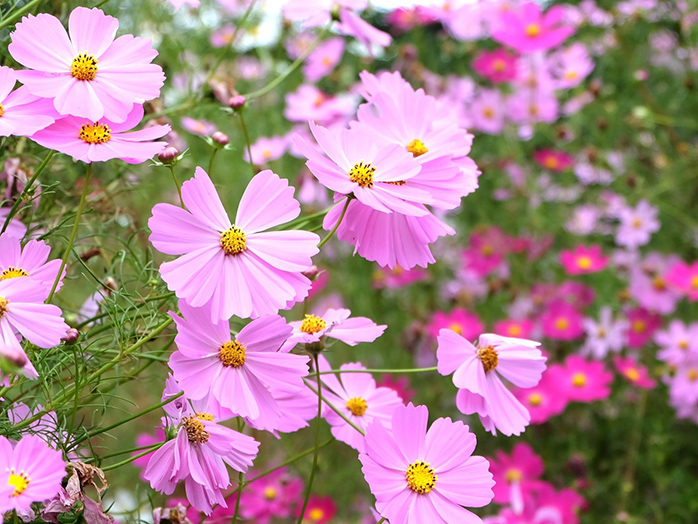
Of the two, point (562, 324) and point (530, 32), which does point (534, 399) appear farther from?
point (530, 32)

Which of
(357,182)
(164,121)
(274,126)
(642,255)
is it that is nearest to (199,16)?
(274,126)

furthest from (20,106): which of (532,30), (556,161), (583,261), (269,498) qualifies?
(556,161)

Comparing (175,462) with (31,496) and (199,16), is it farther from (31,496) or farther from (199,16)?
(199,16)

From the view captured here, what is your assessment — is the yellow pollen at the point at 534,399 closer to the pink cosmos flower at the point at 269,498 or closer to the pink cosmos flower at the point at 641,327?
the pink cosmos flower at the point at 641,327

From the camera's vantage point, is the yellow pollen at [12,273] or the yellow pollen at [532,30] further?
the yellow pollen at [532,30]

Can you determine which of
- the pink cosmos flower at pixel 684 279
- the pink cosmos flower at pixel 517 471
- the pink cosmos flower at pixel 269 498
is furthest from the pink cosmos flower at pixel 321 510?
the pink cosmos flower at pixel 684 279

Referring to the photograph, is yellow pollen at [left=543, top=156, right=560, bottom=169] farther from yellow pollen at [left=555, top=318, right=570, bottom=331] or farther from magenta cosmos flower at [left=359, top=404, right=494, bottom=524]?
magenta cosmos flower at [left=359, top=404, right=494, bottom=524]

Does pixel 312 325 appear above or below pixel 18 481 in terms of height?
above
